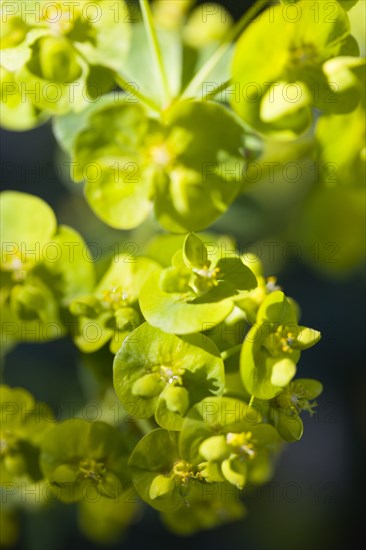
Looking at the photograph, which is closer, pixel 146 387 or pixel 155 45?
pixel 146 387

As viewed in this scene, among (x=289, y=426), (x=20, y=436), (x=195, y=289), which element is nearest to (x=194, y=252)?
(x=195, y=289)

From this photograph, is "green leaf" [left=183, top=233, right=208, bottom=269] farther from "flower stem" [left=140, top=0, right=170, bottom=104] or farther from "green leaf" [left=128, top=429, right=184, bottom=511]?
"flower stem" [left=140, top=0, right=170, bottom=104]

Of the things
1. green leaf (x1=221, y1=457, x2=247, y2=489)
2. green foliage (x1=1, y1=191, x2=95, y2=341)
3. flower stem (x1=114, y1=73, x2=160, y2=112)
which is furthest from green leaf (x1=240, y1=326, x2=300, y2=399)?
flower stem (x1=114, y1=73, x2=160, y2=112)

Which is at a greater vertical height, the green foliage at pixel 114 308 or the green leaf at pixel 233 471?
the green foliage at pixel 114 308

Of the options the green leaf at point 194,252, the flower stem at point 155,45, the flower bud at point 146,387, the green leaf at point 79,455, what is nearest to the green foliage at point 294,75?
the flower stem at point 155,45

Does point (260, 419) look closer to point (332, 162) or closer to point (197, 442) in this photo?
point (197, 442)

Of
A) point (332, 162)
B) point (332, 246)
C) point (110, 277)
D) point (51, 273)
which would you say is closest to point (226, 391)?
point (110, 277)

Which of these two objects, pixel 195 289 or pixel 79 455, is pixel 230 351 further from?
pixel 79 455

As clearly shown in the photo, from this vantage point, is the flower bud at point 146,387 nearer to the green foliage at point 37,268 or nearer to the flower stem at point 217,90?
the green foliage at point 37,268
